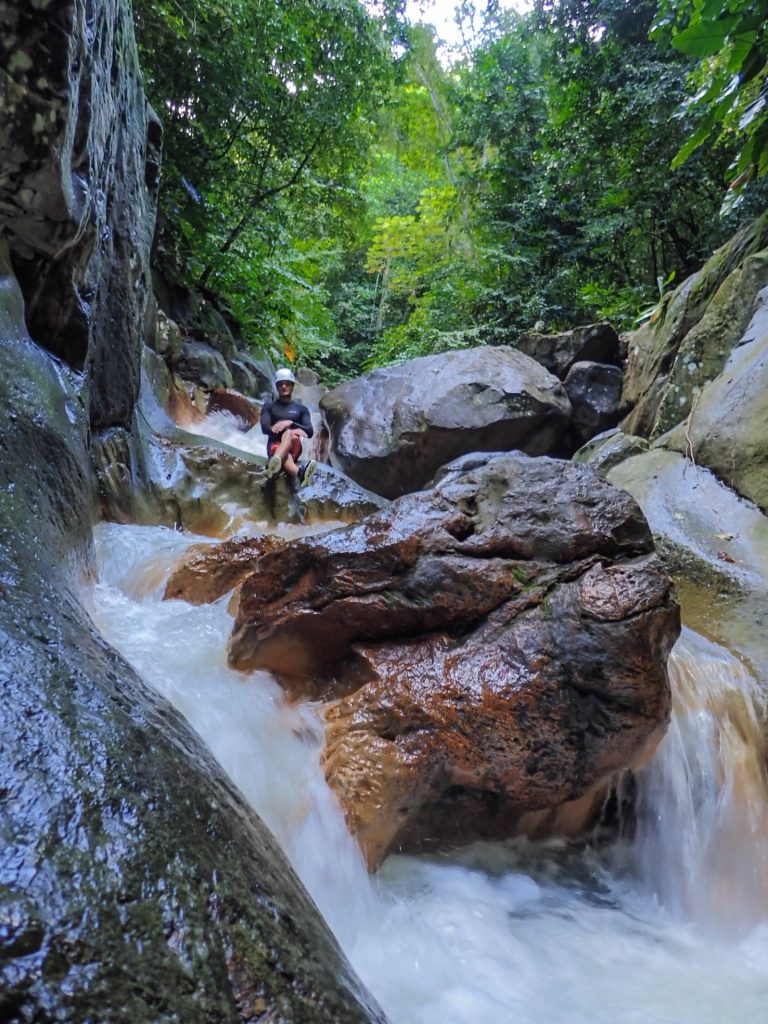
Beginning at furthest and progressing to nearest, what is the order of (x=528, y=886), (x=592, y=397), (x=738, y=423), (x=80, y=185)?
1. (x=592, y=397)
2. (x=738, y=423)
3. (x=80, y=185)
4. (x=528, y=886)

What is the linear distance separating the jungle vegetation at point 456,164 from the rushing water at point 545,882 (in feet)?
19.8

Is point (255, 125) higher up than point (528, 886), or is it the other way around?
point (255, 125)

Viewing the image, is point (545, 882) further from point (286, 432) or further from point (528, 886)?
point (286, 432)

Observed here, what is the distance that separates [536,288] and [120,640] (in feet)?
36.4

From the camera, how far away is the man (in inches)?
266

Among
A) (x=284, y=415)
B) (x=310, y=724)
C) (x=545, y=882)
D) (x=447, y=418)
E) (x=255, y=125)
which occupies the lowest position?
(x=545, y=882)

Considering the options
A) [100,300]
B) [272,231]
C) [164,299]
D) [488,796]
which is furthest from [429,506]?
[272,231]

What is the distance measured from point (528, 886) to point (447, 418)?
249 inches

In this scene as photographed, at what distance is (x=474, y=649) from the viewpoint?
9.34 feet

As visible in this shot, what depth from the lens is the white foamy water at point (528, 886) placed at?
6.87 feet

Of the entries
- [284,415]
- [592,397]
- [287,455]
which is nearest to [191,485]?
[287,455]

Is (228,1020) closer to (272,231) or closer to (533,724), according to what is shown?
(533,724)

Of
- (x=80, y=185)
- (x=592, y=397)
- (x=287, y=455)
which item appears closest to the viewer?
(x=80, y=185)

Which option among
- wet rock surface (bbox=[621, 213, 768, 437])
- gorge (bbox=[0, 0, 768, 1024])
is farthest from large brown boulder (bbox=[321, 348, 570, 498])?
gorge (bbox=[0, 0, 768, 1024])
